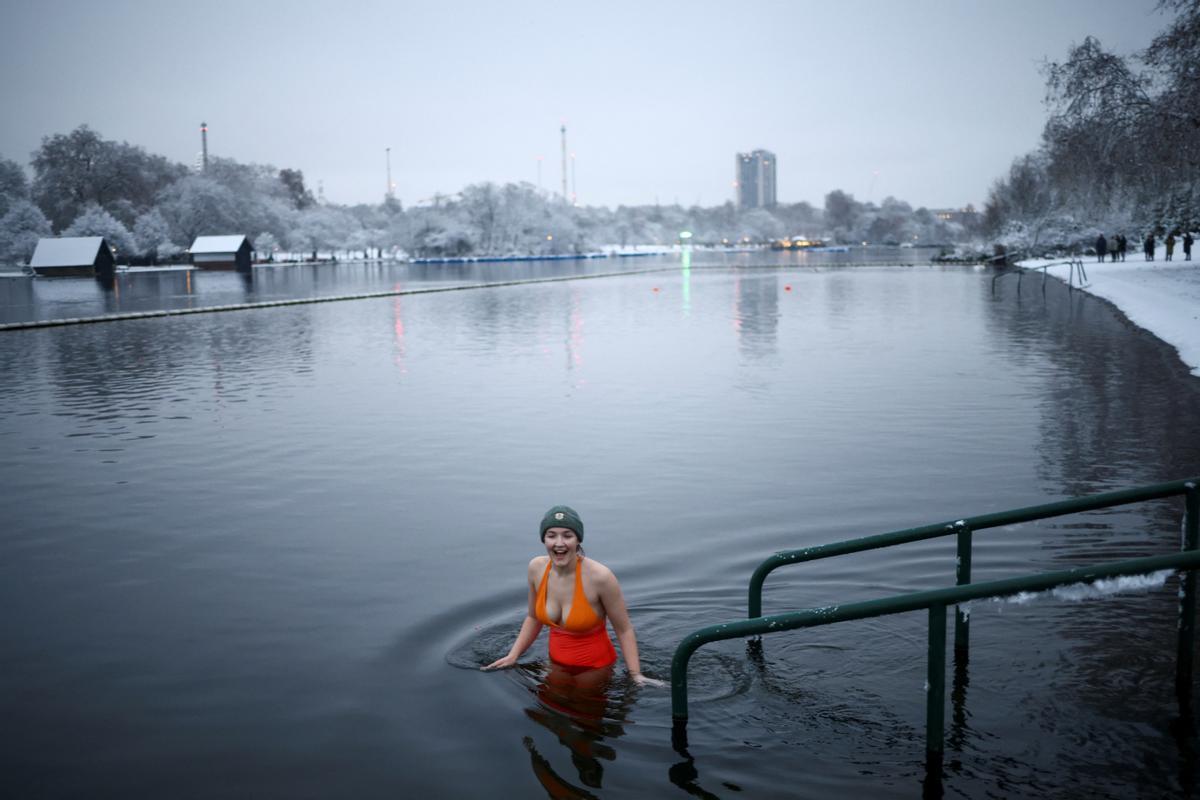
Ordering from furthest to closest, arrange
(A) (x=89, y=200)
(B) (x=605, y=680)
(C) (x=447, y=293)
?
(A) (x=89, y=200) → (C) (x=447, y=293) → (B) (x=605, y=680)

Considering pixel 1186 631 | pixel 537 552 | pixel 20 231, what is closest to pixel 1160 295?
pixel 537 552

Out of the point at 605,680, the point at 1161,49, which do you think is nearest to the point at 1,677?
the point at 605,680

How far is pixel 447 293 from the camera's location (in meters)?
52.6

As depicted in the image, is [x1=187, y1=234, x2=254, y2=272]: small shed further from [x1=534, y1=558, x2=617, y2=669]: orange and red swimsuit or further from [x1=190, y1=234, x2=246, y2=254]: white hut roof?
→ [x1=534, y1=558, x2=617, y2=669]: orange and red swimsuit

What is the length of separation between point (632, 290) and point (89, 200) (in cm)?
9182

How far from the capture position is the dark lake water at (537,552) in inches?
208

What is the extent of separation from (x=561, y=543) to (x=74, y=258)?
291 ft

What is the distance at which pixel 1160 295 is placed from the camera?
34688mm

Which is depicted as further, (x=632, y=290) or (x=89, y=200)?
(x=89, y=200)

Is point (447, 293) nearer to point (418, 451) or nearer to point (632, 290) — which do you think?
point (632, 290)

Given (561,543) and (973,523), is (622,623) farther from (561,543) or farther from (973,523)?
(973,523)

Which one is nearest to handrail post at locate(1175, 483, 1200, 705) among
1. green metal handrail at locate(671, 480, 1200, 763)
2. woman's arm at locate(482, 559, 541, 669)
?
green metal handrail at locate(671, 480, 1200, 763)

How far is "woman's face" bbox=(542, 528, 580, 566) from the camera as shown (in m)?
5.70

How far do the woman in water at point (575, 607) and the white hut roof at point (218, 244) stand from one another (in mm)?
104304
